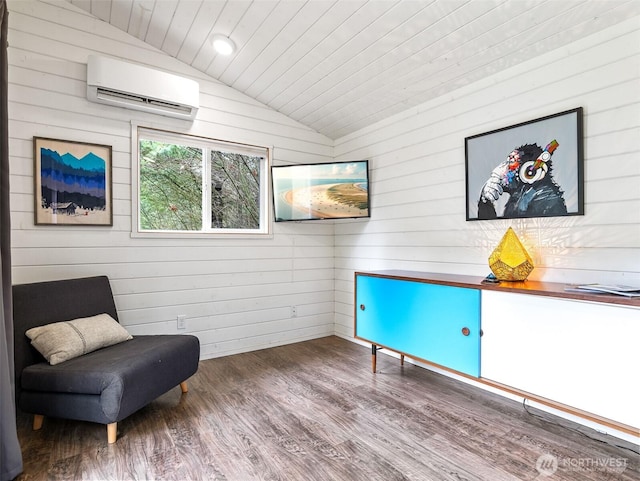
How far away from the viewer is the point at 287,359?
10.5ft

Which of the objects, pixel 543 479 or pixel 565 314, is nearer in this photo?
pixel 543 479

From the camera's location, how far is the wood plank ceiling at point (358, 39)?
1978 millimetres

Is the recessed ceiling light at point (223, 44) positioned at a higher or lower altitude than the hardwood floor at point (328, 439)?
higher

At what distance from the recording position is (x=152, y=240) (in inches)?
117

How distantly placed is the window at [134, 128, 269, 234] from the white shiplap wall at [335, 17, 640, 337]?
1.09m

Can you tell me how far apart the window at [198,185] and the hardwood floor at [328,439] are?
1.44 meters

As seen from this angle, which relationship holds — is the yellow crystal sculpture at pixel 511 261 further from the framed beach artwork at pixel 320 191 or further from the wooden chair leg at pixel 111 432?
the wooden chair leg at pixel 111 432

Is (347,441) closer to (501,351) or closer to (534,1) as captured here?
(501,351)

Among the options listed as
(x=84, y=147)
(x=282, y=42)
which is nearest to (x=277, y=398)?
(x=84, y=147)

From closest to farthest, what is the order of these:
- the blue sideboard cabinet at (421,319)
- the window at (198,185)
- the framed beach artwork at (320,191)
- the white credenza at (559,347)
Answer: the white credenza at (559,347), the blue sideboard cabinet at (421,319), the window at (198,185), the framed beach artwork at (320,191)

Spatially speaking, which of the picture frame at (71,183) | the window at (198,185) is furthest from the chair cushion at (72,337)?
the window at (198,185)

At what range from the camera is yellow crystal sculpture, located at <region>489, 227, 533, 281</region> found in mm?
2064

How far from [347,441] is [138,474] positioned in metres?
1.03

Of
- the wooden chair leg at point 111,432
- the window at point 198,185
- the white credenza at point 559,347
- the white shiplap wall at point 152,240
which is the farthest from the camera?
the window at point 198,185
